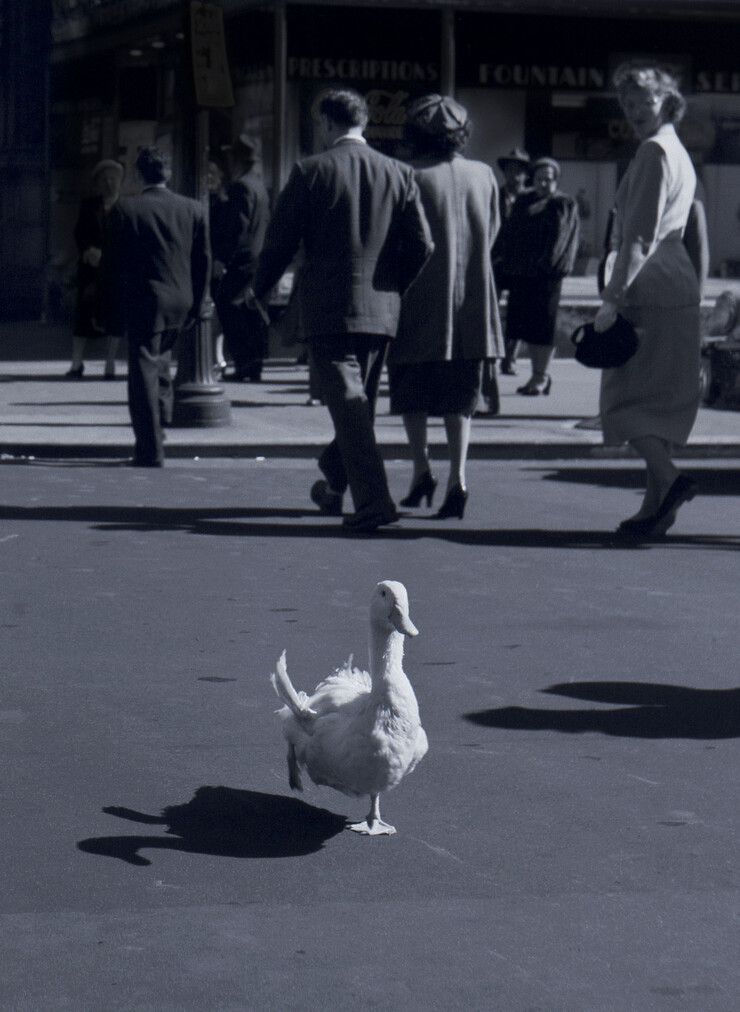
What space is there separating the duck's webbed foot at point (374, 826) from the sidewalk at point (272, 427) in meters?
7.47

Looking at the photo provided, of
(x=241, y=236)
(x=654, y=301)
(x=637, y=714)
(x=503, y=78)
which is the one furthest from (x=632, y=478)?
(x=503, y=78)

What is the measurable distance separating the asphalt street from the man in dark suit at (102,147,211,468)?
81.7 inches

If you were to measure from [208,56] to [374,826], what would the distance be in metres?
9.21

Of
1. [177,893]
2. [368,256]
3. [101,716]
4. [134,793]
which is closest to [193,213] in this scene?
[368,256]

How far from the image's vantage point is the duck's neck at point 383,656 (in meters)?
4.33

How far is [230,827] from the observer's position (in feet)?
14.6

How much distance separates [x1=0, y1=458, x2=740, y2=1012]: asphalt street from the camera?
357 cm

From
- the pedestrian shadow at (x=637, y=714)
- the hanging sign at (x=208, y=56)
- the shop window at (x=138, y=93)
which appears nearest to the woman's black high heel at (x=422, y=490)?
the pedestrian shadow at (x=637, y=714)

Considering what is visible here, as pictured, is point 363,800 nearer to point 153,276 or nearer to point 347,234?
point 347,234

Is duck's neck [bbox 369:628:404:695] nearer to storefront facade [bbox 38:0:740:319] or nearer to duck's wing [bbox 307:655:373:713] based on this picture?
duck's wing [bbox 307:655:373:713]

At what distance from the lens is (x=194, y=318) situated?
36.8 feet

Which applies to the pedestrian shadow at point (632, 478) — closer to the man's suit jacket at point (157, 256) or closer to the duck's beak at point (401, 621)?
the man's suit jacket at point (157, 256)

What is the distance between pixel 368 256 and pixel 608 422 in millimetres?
1322

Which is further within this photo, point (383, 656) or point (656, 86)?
point (656, 86)
